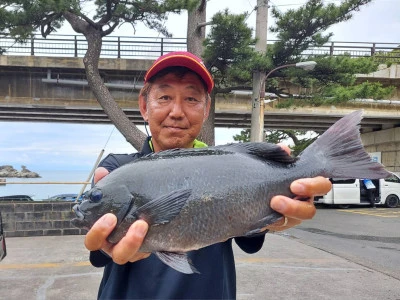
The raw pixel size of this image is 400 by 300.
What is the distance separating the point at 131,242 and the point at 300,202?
724 millimetres

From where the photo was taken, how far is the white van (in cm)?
1908

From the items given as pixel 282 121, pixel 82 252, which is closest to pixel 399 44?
pixel 282 121

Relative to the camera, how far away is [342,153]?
5.82ft

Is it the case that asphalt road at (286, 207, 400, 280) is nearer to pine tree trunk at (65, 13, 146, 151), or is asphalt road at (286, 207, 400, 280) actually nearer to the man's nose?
pine tree trunk at (65, 13, 146, 151)

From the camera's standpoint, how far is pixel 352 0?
12.1m

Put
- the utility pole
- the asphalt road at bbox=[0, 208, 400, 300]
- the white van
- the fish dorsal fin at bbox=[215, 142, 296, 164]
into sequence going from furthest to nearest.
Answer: the white van → the utility pole → the asphalt road at bbox=[0, 208, 400, 300] → the fish dorsal fin at bbox=[215, 142, 296, 164]

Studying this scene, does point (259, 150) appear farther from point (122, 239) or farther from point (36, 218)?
point (36, 218)

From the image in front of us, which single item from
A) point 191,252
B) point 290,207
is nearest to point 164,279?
point 191,252

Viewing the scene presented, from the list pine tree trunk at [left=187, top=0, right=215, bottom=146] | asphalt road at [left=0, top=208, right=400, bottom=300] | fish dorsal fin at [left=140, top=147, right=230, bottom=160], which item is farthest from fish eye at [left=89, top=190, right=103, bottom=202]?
pine tree trunk at [left=187, top=0, right=215, bottom=146]

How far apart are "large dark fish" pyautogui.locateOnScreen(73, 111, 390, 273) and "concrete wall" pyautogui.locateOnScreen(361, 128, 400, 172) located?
24.3 metres

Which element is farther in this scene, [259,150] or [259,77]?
[259,77]

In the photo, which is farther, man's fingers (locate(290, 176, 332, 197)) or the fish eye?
man's fingers (locate(290, 176, 332, 197))

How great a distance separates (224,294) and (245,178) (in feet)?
2.06

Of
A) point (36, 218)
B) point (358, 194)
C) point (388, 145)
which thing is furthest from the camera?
point (388, 145)
